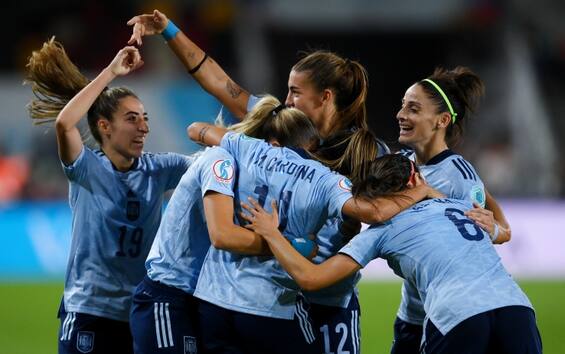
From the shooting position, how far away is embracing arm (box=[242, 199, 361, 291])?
4.50m

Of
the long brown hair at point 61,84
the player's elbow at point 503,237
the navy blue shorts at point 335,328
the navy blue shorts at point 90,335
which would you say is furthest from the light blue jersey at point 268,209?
the long brown hair at point 61,84

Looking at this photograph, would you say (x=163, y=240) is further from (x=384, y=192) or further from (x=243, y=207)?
(x=384, y=192)

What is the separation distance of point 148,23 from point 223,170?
1.77 metres

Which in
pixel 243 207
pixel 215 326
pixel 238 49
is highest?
pixel 238 49

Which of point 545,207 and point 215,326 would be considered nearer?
point 215,326

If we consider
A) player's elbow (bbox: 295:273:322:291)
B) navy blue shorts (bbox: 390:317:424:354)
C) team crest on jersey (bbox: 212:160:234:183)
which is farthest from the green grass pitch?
team crest on jersey (bbox: 212:160:234:183)

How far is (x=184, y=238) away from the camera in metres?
4.87

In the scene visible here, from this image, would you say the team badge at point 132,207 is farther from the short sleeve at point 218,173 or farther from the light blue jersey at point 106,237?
the short sleeve at point 218,173

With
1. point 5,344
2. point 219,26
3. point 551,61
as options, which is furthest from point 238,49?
point 5,344

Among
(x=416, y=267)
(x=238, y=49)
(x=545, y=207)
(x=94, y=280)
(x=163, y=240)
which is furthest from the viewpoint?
(x=238, y=49)

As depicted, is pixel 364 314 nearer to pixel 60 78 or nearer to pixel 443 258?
pixel 60 78

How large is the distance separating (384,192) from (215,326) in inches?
41.7

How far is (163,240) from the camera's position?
16.1ft

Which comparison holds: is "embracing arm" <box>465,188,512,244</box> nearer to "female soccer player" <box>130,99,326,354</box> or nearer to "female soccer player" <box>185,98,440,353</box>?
"female soccer player" <box>185,98,440,353</box>
